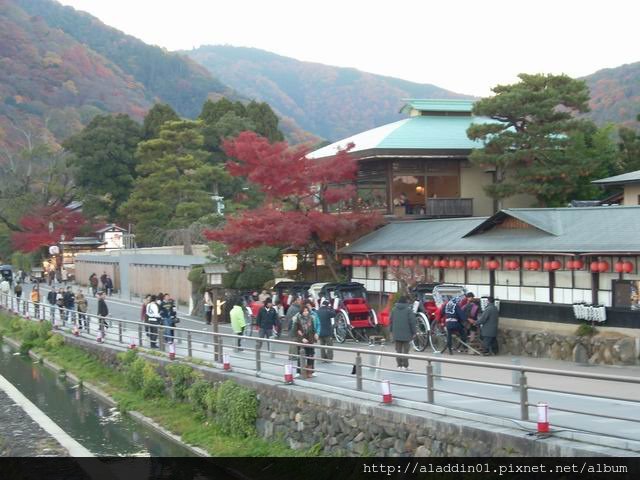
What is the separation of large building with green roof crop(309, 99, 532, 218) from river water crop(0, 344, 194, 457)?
13.9 metres

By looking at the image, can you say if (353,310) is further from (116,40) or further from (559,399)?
(116,40)

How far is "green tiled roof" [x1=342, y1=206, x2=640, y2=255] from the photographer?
19.8 meters

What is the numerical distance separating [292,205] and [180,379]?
13053 millimetres

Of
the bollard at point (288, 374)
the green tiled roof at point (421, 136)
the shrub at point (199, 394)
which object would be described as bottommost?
the shrub at point (199, 394)

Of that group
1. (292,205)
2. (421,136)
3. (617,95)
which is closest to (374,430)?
(292,205)

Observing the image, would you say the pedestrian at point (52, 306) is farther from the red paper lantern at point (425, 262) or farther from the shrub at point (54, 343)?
the red paper lantern at point (425, 262)

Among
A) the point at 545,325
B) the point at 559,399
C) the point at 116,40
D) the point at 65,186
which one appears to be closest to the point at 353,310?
the point at 545,325

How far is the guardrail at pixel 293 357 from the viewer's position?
33.2ft

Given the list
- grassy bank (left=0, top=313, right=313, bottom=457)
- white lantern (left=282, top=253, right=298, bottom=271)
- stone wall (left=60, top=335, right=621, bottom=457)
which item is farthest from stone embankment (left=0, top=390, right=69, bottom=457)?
white lantern (left=282, top=253, right=298, bottom=271)

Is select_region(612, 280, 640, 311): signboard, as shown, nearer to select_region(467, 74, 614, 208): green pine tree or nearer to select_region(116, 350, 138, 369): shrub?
select_region(467, 74, 614, 208): green pine tree

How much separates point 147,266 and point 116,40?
13989 centimetres

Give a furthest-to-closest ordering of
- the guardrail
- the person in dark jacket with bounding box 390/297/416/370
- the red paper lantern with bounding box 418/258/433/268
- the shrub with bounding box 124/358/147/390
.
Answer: the red paper lantern with bounding box 418/258/433/268 < the shrub with bounding box 124/358/147/390 < the person in dark jacket with bounding box 390/297/416/370 < the guardrail

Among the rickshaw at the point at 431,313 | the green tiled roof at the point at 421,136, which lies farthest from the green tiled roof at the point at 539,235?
the green tiled roof at the point at 421,136

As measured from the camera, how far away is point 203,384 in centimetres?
1847
